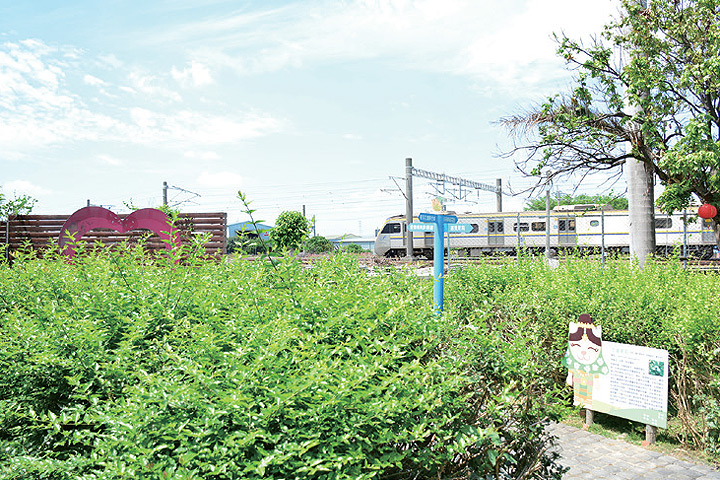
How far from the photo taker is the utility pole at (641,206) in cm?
1021

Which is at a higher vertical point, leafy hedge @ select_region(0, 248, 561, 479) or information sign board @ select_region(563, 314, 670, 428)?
leafy hedge @ select_region(0, 248, 561, 479)

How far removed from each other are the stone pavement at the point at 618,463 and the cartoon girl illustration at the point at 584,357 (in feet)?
1.64

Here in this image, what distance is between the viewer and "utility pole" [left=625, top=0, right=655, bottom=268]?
1021cm

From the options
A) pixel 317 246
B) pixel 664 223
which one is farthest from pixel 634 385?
pixel 317 246

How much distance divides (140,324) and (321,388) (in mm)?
1329

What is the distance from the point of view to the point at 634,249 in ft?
34.1

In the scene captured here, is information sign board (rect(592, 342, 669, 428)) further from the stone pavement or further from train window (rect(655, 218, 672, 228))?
train window (rect(655, 218, 672, 228))

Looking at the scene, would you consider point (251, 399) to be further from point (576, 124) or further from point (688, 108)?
point (688, 108)

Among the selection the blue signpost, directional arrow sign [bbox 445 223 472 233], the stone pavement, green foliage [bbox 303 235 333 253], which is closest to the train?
green foliage [bbox 303 235 333 253]

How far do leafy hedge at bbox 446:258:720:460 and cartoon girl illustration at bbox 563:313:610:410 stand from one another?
6.6 inches

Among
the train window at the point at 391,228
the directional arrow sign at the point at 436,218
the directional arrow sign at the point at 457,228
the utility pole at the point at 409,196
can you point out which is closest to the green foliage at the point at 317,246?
the directional arrow sign at the point at 436,218

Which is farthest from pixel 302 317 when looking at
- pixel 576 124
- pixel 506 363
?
pixel 576 124

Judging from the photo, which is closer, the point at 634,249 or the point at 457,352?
the point at 457,352

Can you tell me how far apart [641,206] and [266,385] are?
399 inches
